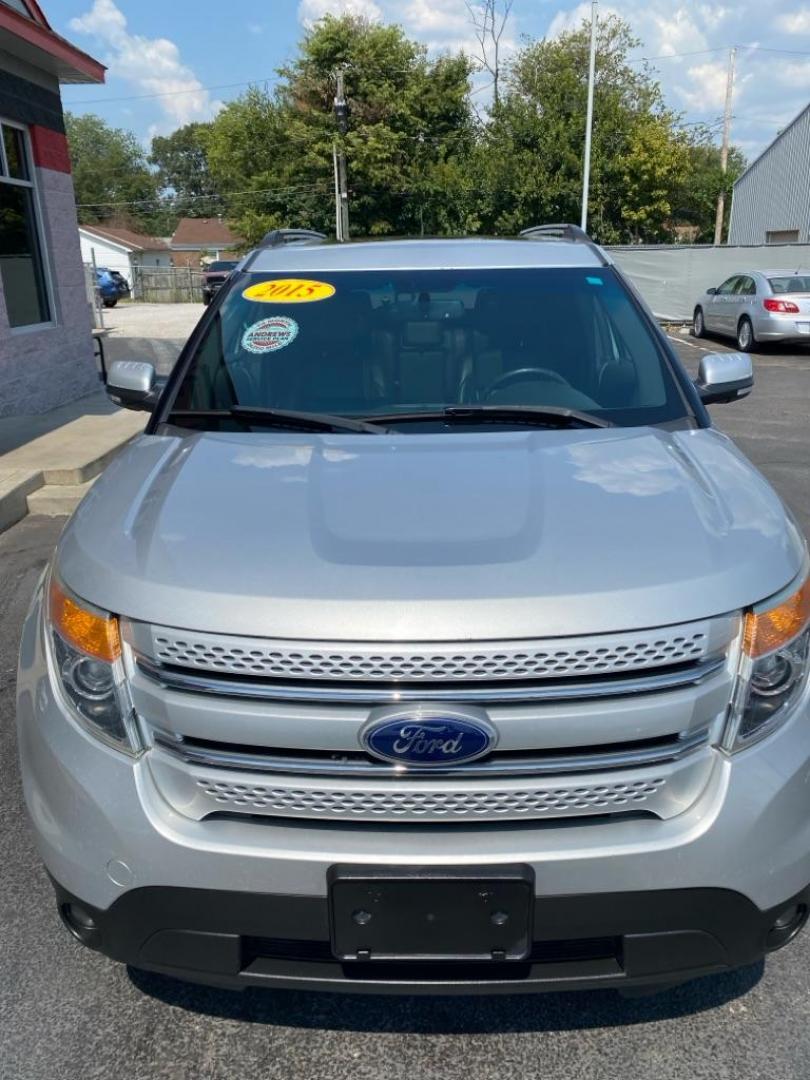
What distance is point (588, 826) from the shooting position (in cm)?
178

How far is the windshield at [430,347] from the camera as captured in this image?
3.01m

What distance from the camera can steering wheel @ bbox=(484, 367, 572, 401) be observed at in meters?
3.10

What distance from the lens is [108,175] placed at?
97188mm

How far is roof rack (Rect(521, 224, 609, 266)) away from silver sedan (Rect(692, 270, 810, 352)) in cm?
1357

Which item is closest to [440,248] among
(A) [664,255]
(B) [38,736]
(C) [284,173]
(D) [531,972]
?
(B) [38,736]

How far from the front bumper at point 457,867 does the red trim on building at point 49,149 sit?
33.4ft

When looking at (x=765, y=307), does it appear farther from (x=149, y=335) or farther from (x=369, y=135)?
(x=369, y=135)

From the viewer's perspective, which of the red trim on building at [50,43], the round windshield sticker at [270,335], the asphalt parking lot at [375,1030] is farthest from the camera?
the red trim on building at [50,43]

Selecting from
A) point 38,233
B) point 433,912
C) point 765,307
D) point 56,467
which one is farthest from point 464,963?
point 765,307

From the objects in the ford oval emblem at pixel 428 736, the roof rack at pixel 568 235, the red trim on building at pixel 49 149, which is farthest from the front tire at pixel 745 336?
the ford oval emblem at pixel 428 736

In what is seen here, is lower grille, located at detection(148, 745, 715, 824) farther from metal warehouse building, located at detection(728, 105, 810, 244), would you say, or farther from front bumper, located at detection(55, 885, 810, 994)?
metal warehouse building, located at detection(728, 105, 810, 244)

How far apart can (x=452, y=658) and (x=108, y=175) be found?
108 metres

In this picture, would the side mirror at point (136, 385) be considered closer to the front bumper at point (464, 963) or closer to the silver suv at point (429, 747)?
the silver suv at point (429, 747)

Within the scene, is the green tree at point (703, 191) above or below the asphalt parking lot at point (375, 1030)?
above
